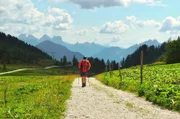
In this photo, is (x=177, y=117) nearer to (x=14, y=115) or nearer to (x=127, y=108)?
(x=127, y=108)

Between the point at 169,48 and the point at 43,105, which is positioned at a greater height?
the point at 169,48

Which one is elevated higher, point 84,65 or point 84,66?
point 84,65

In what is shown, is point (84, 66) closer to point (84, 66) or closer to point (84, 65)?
point (84, 66)

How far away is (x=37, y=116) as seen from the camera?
12.5m

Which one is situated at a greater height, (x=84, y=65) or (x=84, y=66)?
(x=84, y=65)

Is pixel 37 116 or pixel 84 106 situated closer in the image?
pixel 37 116

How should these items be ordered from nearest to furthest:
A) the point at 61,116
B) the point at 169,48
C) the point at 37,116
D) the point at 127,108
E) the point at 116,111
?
1. the point at 37,116
2. the point at 61,116
3. the point at 116,111
4. the point at 127,108
5. the point at 169,48

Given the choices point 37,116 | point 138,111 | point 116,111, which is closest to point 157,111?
point 138,111

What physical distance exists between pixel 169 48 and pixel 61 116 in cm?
12291

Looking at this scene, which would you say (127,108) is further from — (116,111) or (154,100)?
(154,100)

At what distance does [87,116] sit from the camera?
13938mm

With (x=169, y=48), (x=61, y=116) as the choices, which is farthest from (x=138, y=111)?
(x=169, y=48)

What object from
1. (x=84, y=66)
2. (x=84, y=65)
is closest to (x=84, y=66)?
(x=84, y=66)

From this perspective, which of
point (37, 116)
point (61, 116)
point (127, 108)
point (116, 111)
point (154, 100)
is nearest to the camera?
point (37, 116)
